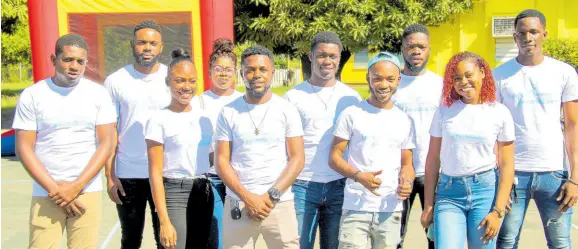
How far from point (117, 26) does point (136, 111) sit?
4.22 metres

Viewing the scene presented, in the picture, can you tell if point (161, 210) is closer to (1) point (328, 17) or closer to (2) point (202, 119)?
(2) point (202, 119)

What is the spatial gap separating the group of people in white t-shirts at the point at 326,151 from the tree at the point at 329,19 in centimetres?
742

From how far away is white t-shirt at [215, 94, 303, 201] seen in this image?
13.1 ft

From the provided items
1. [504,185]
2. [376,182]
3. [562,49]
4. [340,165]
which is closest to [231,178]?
[340,165]

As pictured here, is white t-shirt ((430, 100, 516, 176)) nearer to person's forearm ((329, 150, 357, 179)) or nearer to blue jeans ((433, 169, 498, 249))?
blue jeans ((433, 169, 498, 249))

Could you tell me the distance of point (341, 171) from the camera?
4055mm

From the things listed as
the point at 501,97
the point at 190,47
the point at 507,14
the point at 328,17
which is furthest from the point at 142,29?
the point at 507,14

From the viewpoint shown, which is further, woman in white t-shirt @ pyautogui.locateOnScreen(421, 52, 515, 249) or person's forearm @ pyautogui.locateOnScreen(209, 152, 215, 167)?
person's forearm @ pyautogui.locateOnScreen(209, 152, 215, 167)

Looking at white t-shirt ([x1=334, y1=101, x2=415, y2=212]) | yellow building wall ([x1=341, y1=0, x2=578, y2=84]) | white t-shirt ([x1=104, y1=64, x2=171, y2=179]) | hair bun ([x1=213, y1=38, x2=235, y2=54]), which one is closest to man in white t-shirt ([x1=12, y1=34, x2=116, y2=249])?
white t-shirt ([x1=104, y1=64, x2=171, y2=179])

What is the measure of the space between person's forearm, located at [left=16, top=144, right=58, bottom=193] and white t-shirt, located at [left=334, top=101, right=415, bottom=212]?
5.47 ft

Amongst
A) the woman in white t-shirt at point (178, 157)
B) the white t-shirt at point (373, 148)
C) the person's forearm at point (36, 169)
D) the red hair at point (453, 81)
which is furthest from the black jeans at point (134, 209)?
the red hair at point (453, 81)

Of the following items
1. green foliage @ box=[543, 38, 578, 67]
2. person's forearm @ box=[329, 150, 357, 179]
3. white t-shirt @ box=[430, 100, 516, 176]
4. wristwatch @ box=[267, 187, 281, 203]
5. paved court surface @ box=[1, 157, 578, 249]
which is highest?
green foliage @ box=[543, 38, 578, 67]

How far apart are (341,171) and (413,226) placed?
3.37 meters

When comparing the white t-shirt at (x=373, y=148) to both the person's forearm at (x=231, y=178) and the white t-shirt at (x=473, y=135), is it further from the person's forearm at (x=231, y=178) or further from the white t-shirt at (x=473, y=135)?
the person's forearm at (x=231, y=178)
